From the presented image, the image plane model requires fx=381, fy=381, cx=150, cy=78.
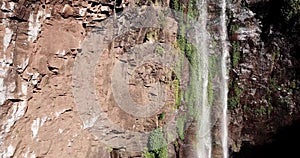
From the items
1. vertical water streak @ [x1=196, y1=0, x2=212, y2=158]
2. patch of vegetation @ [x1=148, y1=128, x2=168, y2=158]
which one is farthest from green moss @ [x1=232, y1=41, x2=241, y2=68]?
patch of vegetation @ [x1=148, y1=128, x2=168, y2=158]

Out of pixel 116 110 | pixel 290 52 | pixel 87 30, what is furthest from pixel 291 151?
pixel 87 30

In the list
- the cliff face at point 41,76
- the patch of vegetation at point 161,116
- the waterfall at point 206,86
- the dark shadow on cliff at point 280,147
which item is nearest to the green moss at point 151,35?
the waterfall at point 206,86

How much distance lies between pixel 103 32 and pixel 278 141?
2.87 meters

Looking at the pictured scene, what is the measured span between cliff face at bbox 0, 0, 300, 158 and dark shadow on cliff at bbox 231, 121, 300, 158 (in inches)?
3.1

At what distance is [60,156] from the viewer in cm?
302

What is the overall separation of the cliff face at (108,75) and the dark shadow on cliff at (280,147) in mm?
79

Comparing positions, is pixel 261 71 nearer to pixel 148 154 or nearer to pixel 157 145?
pixel 157 145

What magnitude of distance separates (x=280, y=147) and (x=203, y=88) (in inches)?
49.3

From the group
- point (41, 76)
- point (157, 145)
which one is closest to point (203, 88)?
point (157, 145)

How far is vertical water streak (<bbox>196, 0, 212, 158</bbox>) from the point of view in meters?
5.03

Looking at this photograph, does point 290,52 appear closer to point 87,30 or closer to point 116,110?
point 116,110

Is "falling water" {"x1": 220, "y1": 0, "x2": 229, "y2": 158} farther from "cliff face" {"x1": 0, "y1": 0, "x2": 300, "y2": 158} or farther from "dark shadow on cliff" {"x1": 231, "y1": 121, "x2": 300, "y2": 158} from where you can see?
"dark shadow on cliff" {"x1": 231, "y1": 121, "x2": 300, "y2": 158}

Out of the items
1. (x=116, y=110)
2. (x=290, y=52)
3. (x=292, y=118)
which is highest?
(x=290, y=52)

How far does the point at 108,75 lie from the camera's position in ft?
12.0
